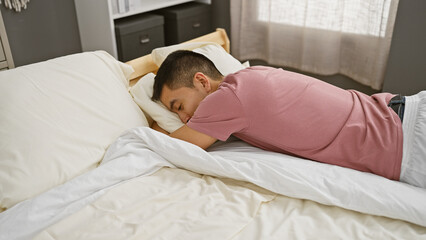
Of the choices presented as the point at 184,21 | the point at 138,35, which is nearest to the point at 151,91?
the point at 138,35

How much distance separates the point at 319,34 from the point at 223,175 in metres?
1.68

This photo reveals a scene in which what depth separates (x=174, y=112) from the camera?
145 centimetres

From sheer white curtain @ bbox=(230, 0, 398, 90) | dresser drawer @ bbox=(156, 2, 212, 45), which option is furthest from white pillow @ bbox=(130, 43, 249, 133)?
sheer white curtain @ bbox=(230, 0, 398, 90)

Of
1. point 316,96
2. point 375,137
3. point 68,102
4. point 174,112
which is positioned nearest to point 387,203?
point 375,137

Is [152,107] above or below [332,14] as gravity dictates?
below

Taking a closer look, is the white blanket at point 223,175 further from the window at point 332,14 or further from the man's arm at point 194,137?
the window at point 332,14

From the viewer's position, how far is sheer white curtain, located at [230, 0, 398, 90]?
228cm

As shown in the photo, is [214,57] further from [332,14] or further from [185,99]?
[332,14]

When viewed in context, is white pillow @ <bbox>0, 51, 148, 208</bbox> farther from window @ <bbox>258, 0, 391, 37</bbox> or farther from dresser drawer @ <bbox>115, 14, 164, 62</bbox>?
window @ <bbox>258, 0, 391, 37</bbox>

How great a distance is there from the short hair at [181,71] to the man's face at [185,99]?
0.02m

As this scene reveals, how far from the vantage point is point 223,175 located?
1.13 m

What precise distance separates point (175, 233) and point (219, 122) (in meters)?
0.42

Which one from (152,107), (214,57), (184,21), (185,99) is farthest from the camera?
(184,21)

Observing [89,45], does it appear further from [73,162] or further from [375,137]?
[375,137]
